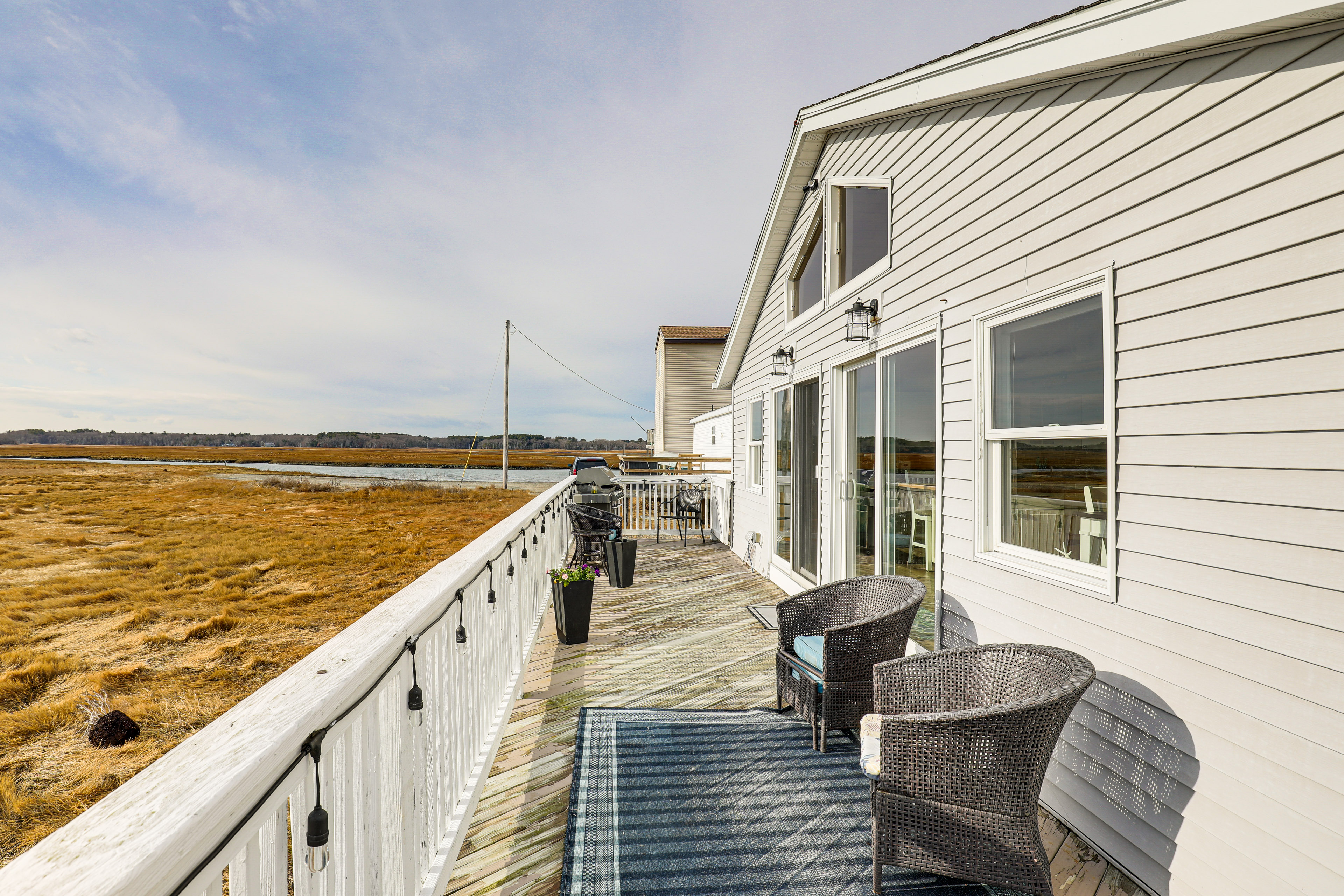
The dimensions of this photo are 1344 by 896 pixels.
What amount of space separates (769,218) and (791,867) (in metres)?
5.75

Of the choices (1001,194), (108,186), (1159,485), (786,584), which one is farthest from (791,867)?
(108,186)

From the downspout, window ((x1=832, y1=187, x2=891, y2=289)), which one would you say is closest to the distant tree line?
window ((x1=832, y1=187, x2=891, y2=289))

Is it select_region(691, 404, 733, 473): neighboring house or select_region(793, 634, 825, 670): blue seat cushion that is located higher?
select_region(691, 404, 733, 473): neighboring house

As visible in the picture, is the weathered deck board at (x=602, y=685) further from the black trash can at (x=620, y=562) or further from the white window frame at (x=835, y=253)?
the white window frame at (x=835, y=253)

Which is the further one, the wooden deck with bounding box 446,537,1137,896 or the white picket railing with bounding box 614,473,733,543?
the white picket railing with bounding box 614,473,733,543

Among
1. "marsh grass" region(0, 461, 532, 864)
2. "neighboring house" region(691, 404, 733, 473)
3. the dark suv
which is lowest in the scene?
"marsh grass" region(0, 461, 532, 864)

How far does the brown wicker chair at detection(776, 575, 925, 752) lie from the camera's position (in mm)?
2781

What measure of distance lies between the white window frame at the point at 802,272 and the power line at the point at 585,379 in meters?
19.0

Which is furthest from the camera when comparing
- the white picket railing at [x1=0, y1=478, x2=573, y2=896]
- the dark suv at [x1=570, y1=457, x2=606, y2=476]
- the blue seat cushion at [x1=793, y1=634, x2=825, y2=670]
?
the dark suv at [x1=570, y1=457, x2=606, y2=476]

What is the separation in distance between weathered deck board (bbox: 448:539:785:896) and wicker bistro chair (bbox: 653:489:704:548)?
7.45ft

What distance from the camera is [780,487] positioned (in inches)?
249

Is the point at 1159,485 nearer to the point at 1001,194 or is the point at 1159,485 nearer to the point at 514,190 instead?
the point at 1001,194

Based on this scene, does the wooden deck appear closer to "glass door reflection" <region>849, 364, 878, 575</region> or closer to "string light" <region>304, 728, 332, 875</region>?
"glass door reflection" <region>849, 364, 878, 575</region>

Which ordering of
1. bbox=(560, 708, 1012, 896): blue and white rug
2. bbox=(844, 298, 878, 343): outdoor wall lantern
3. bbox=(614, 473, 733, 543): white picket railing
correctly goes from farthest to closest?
1. bbox=(614, 473, 733, 543): white picket railing
2. bbox=(844, 298, 878, 343): outdoor wall lantern
3. bbox=(560, 708, 1012, 896): blue and white rug
